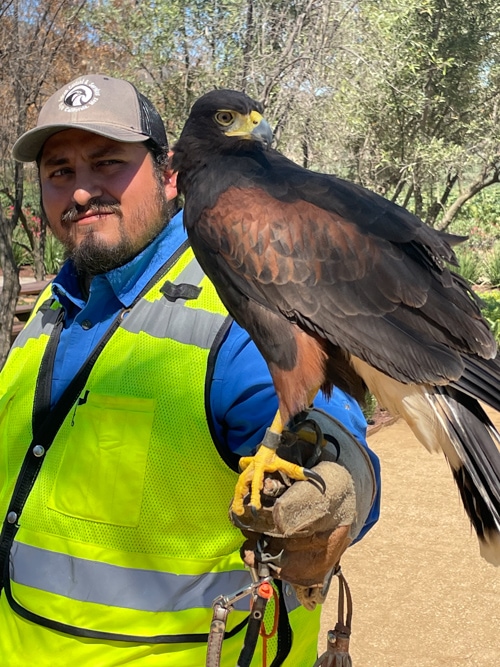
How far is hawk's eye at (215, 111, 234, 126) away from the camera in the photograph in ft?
8.99

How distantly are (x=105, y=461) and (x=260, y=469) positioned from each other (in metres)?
0.47

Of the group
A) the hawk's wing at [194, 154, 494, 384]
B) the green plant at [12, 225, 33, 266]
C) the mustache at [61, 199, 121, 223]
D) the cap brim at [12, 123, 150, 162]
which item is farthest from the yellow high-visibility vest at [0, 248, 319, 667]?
the green plant at [12, 225, 33, 266]

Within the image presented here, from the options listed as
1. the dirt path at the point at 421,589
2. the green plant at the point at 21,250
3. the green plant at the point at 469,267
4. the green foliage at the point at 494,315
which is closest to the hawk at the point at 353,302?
the dirt path at the point at 421,589

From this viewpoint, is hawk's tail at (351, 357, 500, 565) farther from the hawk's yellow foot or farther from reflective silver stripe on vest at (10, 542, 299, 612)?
reflective silver stripe on vest at (10, 542, 299, 612)

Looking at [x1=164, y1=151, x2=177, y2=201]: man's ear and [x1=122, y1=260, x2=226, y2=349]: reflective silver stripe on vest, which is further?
[x1=164, y1=151, x2=177, y2=201]: man's ear

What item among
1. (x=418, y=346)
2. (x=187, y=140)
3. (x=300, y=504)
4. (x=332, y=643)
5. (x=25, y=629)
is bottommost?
(x=25, y=629)

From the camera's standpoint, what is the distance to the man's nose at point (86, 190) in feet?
8.18

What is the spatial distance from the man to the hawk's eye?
21.3 inches

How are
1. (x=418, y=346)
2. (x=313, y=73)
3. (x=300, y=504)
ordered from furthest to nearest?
(x=313, y=73), (x=418, y=346), (x=300, y=504)

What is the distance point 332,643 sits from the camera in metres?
2.03

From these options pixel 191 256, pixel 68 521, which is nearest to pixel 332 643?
pixel 68 521

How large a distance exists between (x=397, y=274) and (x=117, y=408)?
3.29ft

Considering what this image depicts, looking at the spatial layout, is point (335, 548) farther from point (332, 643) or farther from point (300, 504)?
point (332, 643)

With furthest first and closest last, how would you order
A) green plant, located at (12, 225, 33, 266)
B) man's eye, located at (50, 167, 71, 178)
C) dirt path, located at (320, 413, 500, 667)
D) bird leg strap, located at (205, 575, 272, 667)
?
green plant, located at (12, 225, 33, 266) → dirt path, located at (320, 413, 500, 667) → man's eye, located at (50, 167, 71, 178) → bird leg strap, located at (205, 575, 272, 667)
